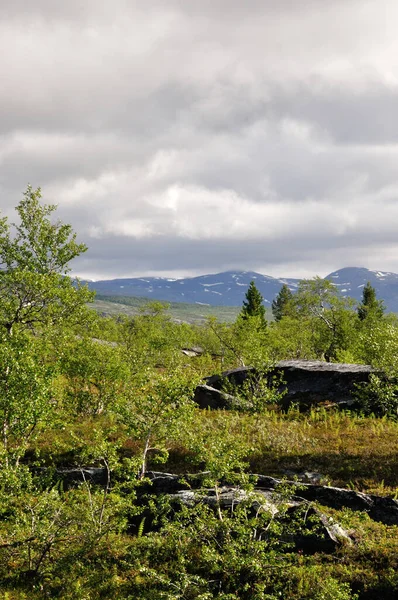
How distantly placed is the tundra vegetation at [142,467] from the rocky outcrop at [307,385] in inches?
58.2

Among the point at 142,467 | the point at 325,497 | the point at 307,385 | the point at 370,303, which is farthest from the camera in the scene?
the point at 370,303

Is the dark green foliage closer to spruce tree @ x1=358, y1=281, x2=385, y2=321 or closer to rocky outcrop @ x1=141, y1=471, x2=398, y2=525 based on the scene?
rocky outcrop @ x1=141, y1=471, x2=398, y2=525

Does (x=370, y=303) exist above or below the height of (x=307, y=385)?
above

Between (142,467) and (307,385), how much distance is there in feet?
62.9

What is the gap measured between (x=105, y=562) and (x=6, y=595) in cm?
257

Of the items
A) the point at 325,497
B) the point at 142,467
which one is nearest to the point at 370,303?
the point at 325,497

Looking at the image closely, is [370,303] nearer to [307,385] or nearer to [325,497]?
[307,385]

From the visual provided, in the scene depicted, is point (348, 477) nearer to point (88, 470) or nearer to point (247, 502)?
point (247, 502)

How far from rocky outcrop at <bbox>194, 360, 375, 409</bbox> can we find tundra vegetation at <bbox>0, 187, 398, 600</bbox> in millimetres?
1478

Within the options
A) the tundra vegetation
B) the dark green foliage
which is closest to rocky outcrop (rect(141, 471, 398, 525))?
the tundra vegetation

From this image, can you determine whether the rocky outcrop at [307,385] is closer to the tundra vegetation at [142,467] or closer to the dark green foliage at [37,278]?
the tundra vegetation at [142,467]

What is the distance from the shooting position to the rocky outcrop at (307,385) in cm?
2981

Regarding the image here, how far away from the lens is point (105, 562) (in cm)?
1110

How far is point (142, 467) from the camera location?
16688mm
